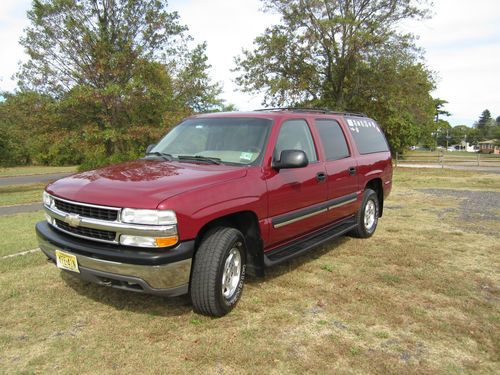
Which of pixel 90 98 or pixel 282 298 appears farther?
pixel 90 98

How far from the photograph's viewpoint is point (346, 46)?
68.4 ft

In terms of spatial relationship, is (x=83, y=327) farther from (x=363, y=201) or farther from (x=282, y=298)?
(x=363, y=201)

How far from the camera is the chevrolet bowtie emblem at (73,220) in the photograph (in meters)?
3.20

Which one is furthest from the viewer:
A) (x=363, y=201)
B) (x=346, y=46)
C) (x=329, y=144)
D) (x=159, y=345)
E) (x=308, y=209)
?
(x=346, y=46)

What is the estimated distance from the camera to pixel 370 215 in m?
6.35

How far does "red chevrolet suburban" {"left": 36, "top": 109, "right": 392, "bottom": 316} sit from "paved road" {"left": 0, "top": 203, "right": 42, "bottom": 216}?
22.7 feet

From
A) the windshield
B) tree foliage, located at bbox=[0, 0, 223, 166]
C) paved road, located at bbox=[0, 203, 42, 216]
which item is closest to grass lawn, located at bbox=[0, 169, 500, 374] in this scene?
the windshield

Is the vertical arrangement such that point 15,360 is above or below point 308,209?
below

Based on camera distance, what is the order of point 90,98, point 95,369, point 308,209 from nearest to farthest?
point 95,369, point 308,209, point 90,98

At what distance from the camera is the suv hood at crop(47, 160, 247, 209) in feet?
9.80

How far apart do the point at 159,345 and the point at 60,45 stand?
17228 mm

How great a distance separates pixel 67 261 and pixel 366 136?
4.76 metres

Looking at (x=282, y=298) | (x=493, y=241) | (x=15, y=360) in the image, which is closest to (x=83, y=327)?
(x=15, y=360)

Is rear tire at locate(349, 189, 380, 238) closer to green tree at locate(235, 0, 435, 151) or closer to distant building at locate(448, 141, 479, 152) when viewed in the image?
green tree at locate(235, 0, 435, 151)
